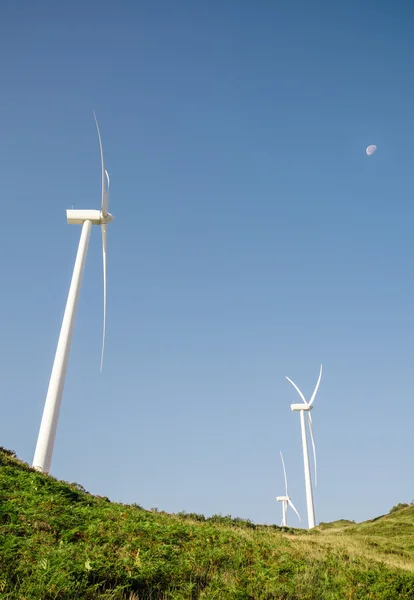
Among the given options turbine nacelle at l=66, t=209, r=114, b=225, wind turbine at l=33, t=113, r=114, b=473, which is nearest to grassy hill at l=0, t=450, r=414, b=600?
wind turbine at l=33, t=113, r=114, b=473

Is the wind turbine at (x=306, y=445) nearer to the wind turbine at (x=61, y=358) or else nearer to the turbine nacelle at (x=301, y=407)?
the turbine nacelle at (x=301, y=407)

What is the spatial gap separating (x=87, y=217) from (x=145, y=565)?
36.3 metres

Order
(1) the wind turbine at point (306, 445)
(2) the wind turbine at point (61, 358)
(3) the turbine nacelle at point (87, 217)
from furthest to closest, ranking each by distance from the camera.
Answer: (1) the wind turbine at point (306, 445)
(3) the turbine nacelle at point (87, 217)
(2) the wind turbine at point (61, 358)

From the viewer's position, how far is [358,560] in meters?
16.2

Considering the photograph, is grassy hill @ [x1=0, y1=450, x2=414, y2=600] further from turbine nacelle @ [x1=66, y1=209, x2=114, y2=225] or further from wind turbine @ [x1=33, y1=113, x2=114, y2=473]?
turbine nacelle @ [x1=66, y1=209, x2=114, y2=225]

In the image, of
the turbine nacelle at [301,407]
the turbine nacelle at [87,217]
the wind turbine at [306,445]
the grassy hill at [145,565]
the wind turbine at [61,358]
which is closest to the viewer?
the grassy hill at [145,565]

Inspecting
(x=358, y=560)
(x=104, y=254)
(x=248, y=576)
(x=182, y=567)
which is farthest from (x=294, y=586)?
(x=104, y=254)

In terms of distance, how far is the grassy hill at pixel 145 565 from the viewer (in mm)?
9820

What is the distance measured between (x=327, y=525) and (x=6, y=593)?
62.0m

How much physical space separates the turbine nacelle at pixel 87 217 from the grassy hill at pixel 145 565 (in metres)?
30.1

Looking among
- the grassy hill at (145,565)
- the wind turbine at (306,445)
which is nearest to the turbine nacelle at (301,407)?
the wind turbine at (306,445)

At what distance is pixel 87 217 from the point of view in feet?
Answer: 141

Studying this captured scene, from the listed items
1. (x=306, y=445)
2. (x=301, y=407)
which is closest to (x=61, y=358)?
(x=306, y=445)

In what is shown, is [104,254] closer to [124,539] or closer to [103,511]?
[103,511]
